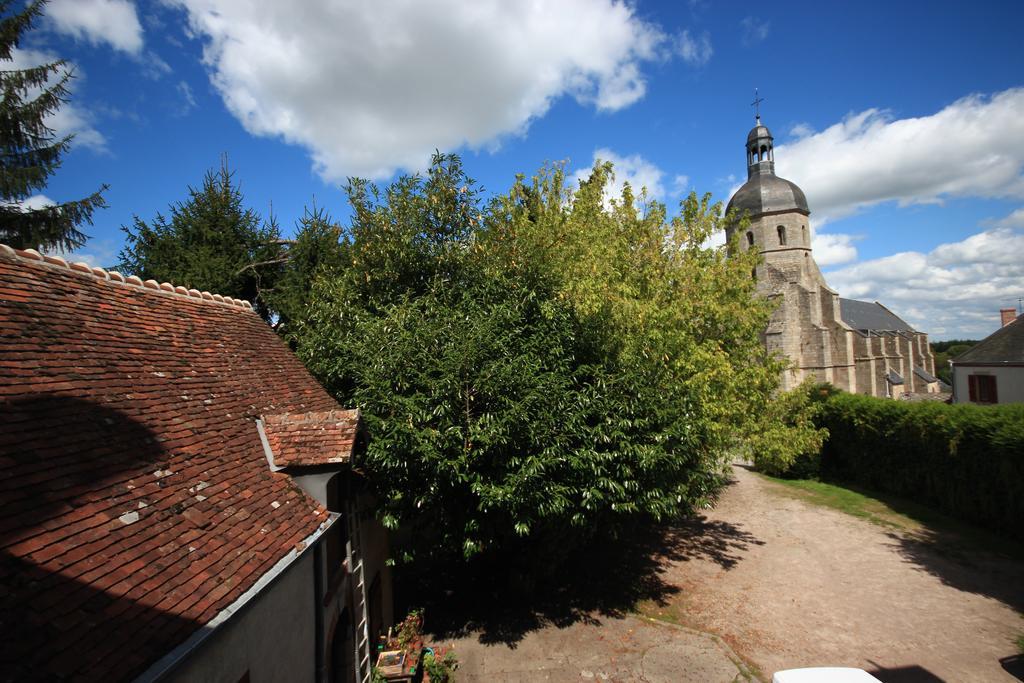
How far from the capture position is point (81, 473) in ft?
13.7

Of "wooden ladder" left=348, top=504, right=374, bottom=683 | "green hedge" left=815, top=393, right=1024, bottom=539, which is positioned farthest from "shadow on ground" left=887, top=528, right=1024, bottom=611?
"wooden ladder" left=348, top=504, right=374, bottom=683

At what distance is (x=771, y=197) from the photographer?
135 ft

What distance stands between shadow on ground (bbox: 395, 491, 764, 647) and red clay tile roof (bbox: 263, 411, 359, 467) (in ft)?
22.5

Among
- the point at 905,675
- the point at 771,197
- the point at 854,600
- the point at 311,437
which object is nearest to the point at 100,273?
the point at 311,437

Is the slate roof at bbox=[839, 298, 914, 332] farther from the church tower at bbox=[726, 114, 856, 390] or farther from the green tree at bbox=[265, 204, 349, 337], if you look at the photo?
the green tree at bbox=[265, 204, 349, 337]

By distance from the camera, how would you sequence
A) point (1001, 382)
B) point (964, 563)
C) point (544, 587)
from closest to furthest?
point (544, 587) < point (964, 563) < point (1001, 382)

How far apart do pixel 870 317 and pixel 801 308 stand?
2348 cm

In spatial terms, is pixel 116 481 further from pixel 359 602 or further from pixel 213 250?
pixel 213 250

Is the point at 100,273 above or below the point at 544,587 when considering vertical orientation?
above

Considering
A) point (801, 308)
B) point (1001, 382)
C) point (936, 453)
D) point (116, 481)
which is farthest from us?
point (801, 308)

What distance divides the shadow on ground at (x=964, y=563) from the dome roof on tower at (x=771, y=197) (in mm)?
30970

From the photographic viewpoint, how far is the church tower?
121ft

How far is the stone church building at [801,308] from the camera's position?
37062 millimetres

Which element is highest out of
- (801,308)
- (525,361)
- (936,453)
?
(801,308)
